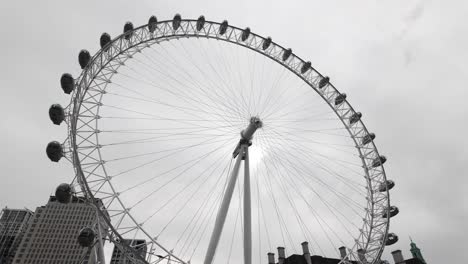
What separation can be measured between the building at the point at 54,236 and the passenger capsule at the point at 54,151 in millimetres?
108755

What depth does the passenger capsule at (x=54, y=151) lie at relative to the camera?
20375 millimetres

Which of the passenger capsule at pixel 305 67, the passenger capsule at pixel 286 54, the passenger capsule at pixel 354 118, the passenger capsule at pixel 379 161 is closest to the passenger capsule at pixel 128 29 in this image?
the passenger capsule at pixel 286 54

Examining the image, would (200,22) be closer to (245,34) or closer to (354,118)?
(245,34)

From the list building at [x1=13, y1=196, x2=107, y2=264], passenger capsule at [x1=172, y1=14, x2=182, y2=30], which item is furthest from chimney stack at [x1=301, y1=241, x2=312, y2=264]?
building at [x1=13, y1=196, x2=107, y2=264]

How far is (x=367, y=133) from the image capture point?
34.1 meters

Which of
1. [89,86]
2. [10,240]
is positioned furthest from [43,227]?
[89,86]

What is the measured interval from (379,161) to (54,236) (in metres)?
133

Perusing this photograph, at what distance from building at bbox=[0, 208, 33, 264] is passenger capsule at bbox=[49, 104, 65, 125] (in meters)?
152

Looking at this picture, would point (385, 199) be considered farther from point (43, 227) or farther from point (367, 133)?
point (43, 227)

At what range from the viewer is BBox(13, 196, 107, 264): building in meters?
122

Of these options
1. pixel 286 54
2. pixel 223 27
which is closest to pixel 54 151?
pixel 223 27

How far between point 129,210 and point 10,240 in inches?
6715

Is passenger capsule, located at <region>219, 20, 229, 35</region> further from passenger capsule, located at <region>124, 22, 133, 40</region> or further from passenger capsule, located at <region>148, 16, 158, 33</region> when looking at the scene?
passenger capsule, located at <region>124, 22, 133, 40</region>

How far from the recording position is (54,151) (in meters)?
20.4
